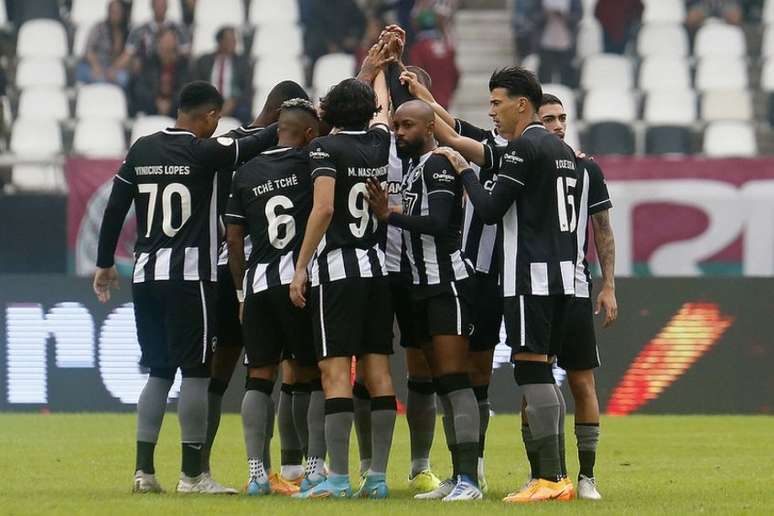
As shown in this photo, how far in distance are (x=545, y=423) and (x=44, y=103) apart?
44.7 feet

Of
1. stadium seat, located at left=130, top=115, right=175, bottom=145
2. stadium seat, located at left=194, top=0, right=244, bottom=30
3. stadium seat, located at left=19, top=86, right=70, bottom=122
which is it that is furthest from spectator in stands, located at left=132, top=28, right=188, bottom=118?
stadium seat, located at left=194, top=0, right=244, bottom=30

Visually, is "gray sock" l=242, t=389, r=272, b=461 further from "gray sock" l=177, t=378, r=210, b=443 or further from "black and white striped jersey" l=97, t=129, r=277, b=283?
"black and white striped jersey" l=97, t=129, r=277, b=283

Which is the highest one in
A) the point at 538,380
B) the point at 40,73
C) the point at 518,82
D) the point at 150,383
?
the point at 40,73

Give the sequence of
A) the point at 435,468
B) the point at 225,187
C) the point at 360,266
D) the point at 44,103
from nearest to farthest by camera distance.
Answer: the point at 360,266 → the point at 225,187 → the point at 435,468 → the point at 44,103

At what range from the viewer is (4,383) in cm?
1573

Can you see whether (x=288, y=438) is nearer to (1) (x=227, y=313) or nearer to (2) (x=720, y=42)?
(1) (x=227, y=313)

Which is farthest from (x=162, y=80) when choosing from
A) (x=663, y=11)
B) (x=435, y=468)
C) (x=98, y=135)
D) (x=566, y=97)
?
(x=435, y=468)

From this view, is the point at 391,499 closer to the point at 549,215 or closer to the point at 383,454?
the point at 383,454

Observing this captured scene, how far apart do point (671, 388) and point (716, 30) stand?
26.8ft

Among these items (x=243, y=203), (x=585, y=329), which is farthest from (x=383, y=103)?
(x=585, y=329)

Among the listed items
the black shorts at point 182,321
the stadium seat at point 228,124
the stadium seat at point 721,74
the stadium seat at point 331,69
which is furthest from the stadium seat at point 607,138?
the black shorts at point 182,321

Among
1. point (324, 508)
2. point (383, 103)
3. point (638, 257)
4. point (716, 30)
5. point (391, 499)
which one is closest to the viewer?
point (324, 508)

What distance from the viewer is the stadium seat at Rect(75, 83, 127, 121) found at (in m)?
21.2

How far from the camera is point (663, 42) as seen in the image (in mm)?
22609
